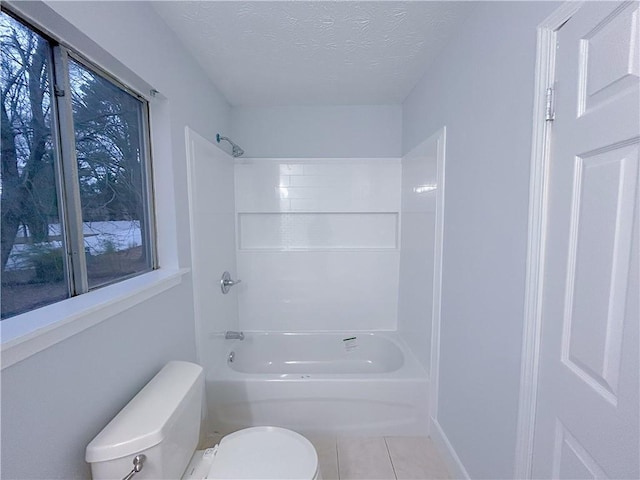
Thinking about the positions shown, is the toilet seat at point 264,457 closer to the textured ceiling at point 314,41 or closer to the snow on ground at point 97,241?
the snow on ground at point 97,241

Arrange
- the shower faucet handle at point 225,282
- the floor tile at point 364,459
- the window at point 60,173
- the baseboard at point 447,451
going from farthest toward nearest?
the shower faucet handle at point 225,282, the floor tile at point 364,459, the baseboard at point 447,451, the window at point 60,173

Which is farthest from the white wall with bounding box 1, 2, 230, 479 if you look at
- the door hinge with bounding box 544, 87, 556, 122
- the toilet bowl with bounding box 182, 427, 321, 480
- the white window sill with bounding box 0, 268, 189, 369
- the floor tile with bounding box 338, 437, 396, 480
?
the door hinge with bounding box 544, 87, 556, 122

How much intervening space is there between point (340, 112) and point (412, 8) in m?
1.19

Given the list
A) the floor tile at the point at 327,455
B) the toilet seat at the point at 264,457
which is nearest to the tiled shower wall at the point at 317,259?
the floor tile at the point at 327,455

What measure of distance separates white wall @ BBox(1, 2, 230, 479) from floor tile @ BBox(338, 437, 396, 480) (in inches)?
42.6

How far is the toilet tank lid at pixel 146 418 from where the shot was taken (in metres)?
0.80


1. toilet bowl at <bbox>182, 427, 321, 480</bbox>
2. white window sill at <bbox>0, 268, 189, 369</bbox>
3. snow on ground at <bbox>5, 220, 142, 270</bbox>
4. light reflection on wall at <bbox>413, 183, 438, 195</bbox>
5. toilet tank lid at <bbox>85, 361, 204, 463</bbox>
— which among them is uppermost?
light reflection on wall at <bbox>413, 183, 438, 195</bbox>

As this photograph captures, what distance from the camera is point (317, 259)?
8.25 feet

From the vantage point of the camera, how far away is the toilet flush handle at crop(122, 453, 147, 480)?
0.81 meters

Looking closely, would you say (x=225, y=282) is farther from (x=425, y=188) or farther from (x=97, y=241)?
(x=425, y=188)

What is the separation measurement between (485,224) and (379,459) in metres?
1.47

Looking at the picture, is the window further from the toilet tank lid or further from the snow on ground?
the toilet tank lid

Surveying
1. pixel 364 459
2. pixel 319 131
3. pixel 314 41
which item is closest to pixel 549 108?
pixel 314 41

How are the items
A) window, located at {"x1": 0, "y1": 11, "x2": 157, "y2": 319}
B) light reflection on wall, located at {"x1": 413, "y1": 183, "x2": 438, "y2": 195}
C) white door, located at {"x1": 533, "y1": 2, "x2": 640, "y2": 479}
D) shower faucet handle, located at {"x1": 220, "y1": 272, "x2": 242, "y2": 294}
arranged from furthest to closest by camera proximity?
shower faucet handle, located at {"x1": 220, "y1": 272, "x2": 242, "y2": 294}
light reflection on wall, located at {"x1": 413, "y1": 183, "x2": 438, "y2": 195}
window, located at {"x1": 0, "y1": 11, "x2": 157, "y2": 319}
white door, located at {"x1": 533, "y1": 2, "x2": 640, "y2": 479}
